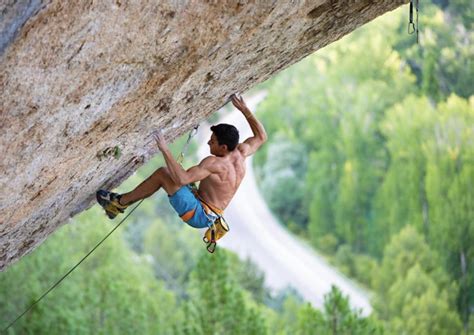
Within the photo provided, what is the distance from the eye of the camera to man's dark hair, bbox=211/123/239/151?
8.15m

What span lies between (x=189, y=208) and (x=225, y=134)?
80 centimetres

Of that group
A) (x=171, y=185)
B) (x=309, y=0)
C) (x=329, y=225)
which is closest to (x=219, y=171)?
(x=171, y=185)

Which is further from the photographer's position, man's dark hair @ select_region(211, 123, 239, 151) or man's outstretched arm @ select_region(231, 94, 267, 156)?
man's outstretched arm @ select_region(231, 94, 267, 156)

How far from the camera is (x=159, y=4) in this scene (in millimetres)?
6629

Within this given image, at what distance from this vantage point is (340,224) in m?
37.8

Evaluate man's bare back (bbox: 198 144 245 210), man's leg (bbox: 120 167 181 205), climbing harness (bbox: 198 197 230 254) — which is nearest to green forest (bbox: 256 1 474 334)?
climbing harness (bbox: 198 197 230 254)

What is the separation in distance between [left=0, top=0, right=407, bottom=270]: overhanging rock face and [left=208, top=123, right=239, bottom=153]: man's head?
14.0 inches

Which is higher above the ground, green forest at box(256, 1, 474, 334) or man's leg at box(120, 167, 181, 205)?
man's leg at box(120, 167, 181, 205)

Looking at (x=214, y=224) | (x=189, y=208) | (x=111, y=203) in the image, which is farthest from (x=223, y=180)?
(x=111, y=203)

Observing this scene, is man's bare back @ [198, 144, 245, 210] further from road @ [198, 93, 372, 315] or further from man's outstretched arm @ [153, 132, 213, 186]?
road @ [198, 93, 372, 315]

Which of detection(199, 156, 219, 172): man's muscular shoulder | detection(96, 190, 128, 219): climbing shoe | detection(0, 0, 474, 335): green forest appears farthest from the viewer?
detection(0, 0, 474, 335): green forest

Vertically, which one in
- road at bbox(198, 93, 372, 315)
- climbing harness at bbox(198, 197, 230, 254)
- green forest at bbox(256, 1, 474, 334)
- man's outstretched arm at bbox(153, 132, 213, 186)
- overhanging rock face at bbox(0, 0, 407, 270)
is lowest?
road at bbox(198, 93, 372, 315)

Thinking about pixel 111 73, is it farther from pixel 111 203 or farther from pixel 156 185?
pixel 111 203

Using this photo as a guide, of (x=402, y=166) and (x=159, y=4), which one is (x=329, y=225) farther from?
(x=159, y=4)
